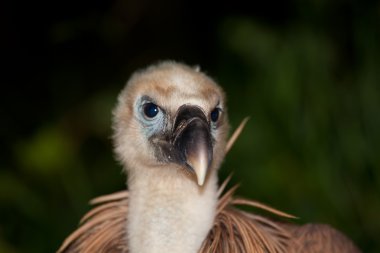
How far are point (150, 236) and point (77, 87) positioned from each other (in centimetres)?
377

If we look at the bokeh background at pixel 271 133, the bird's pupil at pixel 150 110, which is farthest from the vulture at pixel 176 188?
the bokeh background at pixel 271 133

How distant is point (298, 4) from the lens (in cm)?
501

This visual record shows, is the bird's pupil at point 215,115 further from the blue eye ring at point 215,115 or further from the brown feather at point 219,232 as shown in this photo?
the brown feather at point 219,232

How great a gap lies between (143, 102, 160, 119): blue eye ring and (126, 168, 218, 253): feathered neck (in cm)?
17

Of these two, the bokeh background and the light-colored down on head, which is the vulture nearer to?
the light-colored down on head

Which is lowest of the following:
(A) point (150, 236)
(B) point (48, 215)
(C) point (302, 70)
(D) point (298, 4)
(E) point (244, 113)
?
(B) point (48, 215)

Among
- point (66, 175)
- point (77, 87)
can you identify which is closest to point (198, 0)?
point (77, 87)

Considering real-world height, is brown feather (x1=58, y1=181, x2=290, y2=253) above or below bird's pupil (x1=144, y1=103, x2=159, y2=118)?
below

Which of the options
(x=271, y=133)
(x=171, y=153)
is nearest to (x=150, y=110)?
(x=171, y=153)

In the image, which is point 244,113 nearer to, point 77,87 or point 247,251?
point 77,87

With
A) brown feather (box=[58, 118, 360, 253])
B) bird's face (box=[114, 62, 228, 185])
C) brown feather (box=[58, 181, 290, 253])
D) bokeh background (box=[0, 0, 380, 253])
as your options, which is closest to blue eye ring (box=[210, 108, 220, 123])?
bird's face (box=[114, 62, 228, 185])

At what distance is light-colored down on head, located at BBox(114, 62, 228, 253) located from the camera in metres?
2.62

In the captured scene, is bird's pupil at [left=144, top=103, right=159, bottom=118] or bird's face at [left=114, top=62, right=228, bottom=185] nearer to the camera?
bird's face at [left=114, top=62, right=228, bottom=185]

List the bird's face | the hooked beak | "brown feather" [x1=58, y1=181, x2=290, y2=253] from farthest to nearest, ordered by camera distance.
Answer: "brown feather" [x1=58, y1=181, x2=290, y2=253] → the bird's face → the hooked beak
